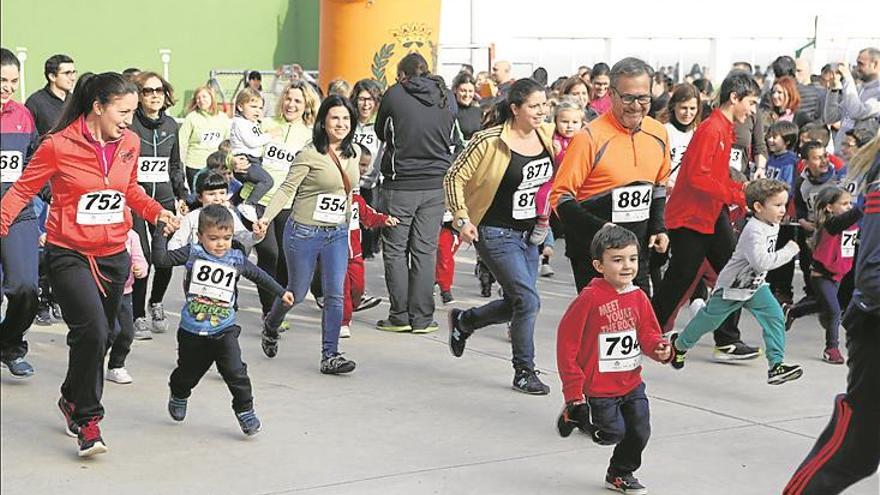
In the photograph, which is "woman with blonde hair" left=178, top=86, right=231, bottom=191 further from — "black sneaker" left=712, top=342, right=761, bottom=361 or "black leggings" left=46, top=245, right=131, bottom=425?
"black leggings" left=46, top=245, right=131, bottom=425

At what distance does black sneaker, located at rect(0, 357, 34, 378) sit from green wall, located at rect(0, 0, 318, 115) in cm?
1661

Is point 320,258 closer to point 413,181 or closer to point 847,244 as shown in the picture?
point 413,181

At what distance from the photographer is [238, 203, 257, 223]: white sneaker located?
980 centimetres

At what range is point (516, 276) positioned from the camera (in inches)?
308

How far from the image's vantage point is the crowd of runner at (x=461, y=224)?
6.08 m

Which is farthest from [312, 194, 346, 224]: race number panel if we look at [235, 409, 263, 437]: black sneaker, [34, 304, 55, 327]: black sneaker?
[34, 304, 55, 327]: black sneaker

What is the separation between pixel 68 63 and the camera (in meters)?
9.28

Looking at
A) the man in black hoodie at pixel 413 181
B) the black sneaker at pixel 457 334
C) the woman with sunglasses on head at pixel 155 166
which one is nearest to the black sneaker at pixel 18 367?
the woman with sunglasses on head at pixel 155 166

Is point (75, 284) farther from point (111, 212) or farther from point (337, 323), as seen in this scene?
point (337, 323)

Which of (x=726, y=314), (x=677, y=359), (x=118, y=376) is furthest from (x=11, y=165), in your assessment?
(x=726, y=314)

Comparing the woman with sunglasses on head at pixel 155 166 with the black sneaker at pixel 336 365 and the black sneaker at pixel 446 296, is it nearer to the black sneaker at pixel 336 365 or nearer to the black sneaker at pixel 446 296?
the black sneaker at pixel 336 365

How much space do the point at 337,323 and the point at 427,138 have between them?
6.56 feet

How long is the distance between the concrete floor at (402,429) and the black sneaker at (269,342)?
56 millimetres

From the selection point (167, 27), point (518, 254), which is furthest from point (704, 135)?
point (167, 27)
